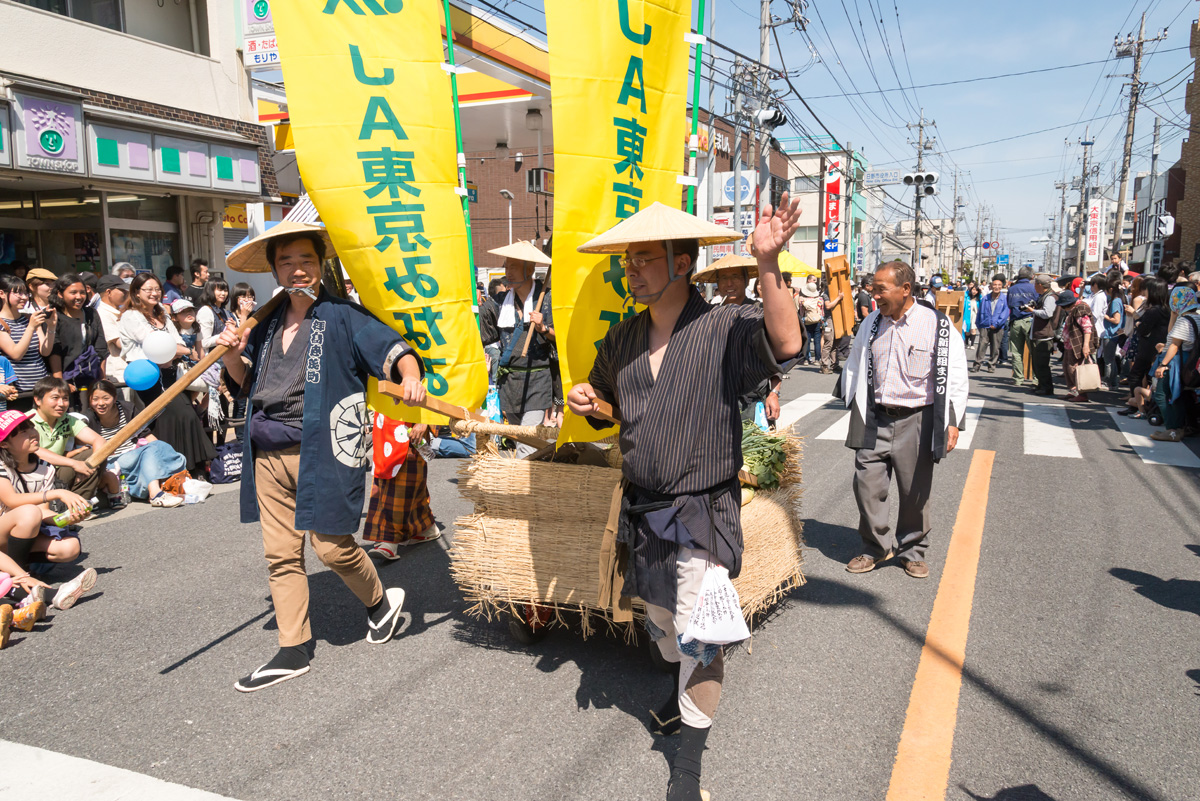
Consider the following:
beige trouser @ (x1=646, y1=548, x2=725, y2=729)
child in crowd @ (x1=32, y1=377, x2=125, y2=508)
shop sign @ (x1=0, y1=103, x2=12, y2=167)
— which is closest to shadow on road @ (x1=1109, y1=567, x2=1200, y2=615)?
Answer: beige trouser @ (x1=646, y1=548, x2=725, y2=729)

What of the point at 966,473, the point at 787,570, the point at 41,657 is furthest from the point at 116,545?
the point at 966,473

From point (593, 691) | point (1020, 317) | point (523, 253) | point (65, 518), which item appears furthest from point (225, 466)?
point (1020, 317)

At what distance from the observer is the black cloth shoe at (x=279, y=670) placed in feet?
11.9

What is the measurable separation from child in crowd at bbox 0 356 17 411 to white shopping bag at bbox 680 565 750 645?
6.68m

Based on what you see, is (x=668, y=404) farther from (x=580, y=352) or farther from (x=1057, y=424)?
(x=1057, y=424)

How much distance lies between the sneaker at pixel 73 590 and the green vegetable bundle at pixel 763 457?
153 inches

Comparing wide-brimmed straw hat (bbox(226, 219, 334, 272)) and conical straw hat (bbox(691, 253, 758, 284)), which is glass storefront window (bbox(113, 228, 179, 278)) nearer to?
wide-brimmed straw hat (bbox(226, 219, 334, 272))

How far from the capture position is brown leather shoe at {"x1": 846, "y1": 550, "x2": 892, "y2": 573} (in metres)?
5.17

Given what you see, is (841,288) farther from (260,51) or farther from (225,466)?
(260,51)

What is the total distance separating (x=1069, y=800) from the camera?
277 centimetres

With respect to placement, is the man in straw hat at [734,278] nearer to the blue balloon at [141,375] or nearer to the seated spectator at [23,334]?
the blue balloon at [141,375]

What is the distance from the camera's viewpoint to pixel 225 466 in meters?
7.94

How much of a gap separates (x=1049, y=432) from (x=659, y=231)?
9.33 metres

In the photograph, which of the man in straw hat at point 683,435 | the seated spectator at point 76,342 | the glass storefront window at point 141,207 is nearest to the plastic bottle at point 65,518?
the seated spectator at point 76,342
